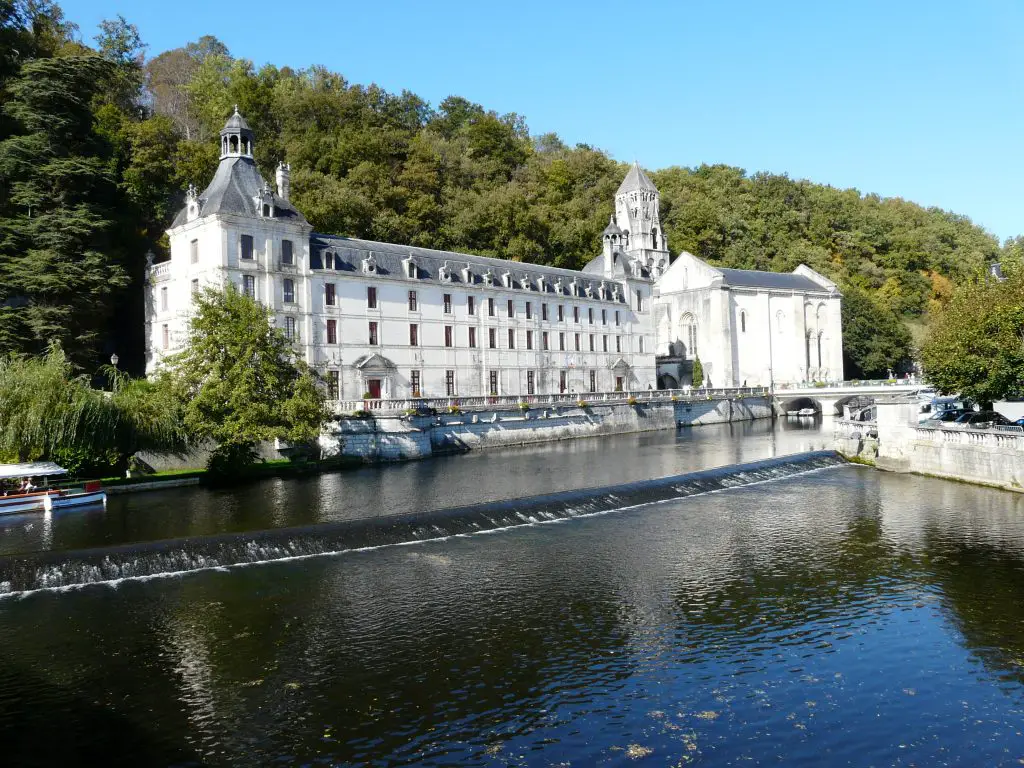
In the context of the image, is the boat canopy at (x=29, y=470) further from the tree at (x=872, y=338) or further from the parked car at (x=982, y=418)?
the tree at (x=872, y=338)

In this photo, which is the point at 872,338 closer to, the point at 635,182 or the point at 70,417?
the point at 635,182

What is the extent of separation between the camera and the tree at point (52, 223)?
4722 centimetres

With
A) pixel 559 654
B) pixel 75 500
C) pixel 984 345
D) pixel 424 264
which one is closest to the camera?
pixel 559 654

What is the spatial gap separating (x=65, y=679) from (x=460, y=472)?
1004 inches

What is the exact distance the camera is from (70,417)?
3269cm

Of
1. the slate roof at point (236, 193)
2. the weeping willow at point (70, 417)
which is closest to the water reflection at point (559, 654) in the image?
the weeping willow at point (70, 417)

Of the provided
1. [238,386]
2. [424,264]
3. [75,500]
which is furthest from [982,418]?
[75,500]

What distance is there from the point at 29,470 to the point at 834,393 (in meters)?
64.9

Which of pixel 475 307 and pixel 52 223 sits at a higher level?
pixel 52 223

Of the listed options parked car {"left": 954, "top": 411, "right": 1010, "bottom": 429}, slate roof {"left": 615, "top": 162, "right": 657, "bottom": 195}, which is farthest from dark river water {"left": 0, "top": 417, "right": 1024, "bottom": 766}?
slate roof {"left": 615, "top": 162, "right": 657, "bottom": 195}

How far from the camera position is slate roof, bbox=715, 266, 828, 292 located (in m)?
89.9

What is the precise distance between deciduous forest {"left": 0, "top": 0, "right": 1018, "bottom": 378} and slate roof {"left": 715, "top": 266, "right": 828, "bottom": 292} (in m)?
5.68

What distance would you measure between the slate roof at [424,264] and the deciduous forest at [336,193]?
9.40 metres

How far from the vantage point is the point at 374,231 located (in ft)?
227
